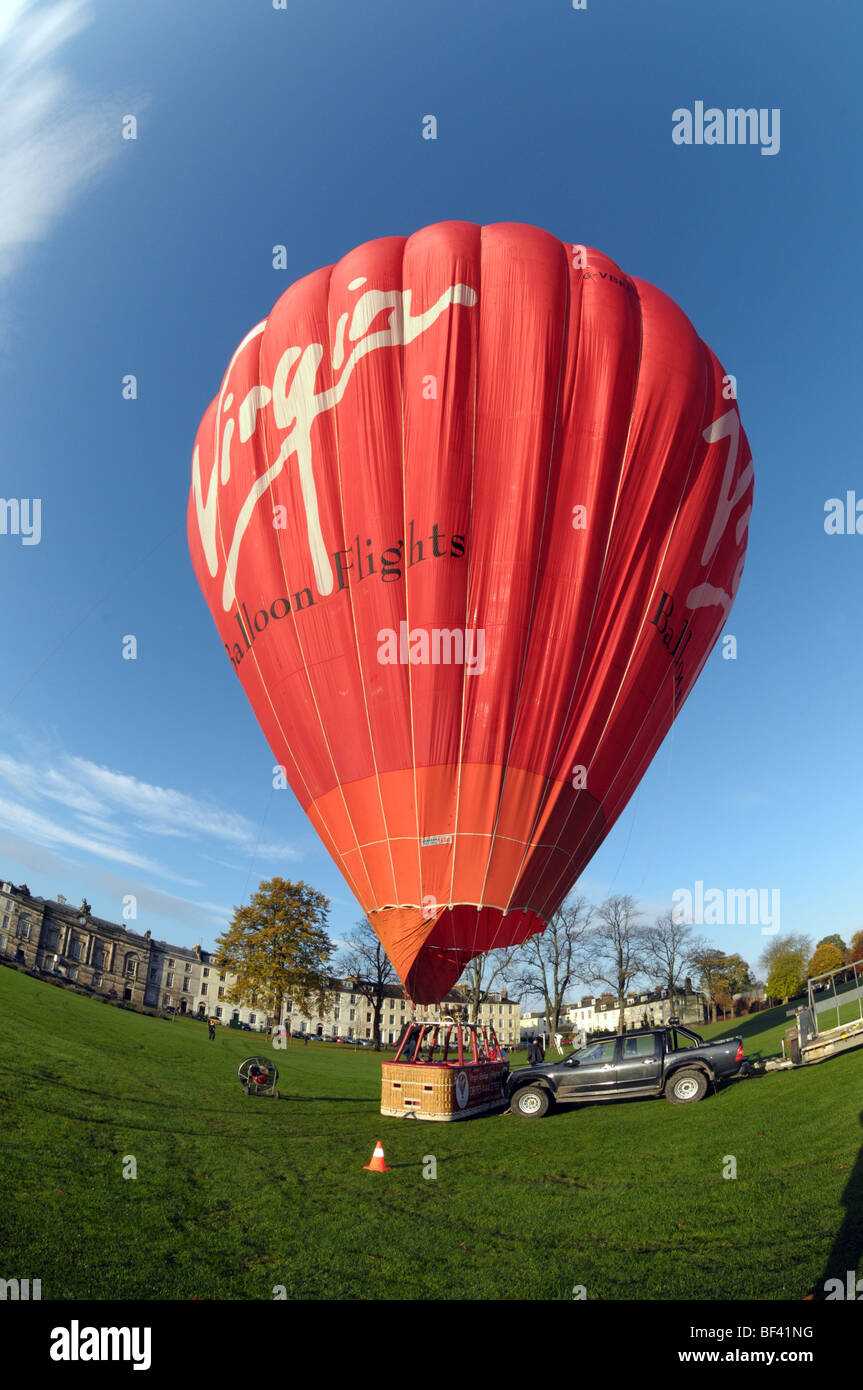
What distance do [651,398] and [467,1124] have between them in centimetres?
1307

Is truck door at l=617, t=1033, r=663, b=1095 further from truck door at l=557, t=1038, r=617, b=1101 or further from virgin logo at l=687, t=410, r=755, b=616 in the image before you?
virgin logo at l=687, t=410, r=755, b=616

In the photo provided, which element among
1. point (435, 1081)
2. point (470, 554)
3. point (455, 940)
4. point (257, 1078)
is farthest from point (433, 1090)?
point (470, 554)

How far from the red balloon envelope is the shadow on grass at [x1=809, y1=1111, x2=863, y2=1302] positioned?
6.77 meters

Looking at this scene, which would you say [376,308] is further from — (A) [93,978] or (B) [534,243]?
(A) [93,978]

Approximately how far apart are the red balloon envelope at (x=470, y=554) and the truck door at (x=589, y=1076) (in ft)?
7.85

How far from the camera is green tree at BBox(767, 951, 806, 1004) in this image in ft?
154

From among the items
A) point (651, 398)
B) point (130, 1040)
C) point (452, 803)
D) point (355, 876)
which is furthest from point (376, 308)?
point (130, 1040)

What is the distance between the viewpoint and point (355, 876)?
1305 centimetres

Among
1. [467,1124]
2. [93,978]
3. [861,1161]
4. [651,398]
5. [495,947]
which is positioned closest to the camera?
[861,1161]

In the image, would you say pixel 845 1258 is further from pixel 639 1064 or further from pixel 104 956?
pixel 104 956

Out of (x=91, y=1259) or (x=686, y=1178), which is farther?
(x=686, y=1178)

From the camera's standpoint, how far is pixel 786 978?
156 ft

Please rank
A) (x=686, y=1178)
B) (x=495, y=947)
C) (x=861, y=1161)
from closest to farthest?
(x=861, y=1161) < (x=686, y=1178) < (x=495, y=947)

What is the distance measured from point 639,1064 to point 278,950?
31.1 metres
